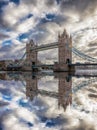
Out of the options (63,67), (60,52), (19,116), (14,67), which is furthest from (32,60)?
(19,116)

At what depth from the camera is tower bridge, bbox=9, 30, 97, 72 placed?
2975 inches

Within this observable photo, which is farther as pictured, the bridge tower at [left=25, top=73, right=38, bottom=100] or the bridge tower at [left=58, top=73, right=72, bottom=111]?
the bridge tower at [left=25, top=73, right=38, bottom=100]

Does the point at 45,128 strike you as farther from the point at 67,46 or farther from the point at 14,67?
the point at 14,67

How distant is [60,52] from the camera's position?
8638 cm

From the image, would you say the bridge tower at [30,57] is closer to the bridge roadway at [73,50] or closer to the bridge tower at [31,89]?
the bridge roadway at [73,50]

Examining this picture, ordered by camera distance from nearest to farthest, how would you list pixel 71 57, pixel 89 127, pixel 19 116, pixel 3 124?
pixel 89 127, pixel 3 124, pixel 19 116, pixel 71 57

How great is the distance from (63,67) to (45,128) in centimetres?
6852

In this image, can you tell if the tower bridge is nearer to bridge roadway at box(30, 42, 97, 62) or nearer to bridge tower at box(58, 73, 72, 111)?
bridge roadway at box(30, 42, 97, 62)

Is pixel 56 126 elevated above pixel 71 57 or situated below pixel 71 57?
below

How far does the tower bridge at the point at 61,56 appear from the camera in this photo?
75.6 m

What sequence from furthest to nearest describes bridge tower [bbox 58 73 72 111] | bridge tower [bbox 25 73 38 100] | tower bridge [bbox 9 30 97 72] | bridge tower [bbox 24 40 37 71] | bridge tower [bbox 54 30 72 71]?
1. bridge tower [bbox 24 40 37 71]
2. bridge tower [bbox 54 30 72 71]
3. tower bridge [bbox 9 30 97 72]
4. bridge tower [bbox 25 73 38 100]
5. bridge tower [bbox 58 73 72 111]

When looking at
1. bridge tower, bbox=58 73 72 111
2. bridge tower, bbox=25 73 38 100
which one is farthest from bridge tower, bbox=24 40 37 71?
bridge tower, bbox=58 73 72 111

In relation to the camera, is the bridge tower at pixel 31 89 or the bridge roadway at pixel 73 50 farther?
the bridge roadway at pixel 73 50

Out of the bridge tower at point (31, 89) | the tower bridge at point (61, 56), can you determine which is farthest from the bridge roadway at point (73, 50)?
the bridge tower at point (31, 89)
